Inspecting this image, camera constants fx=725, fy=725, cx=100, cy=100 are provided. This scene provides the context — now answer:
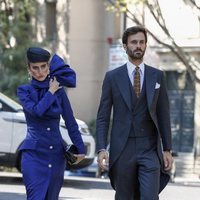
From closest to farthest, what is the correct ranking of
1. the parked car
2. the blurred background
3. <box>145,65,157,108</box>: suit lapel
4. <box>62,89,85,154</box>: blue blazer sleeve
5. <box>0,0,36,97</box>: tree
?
<box>145,65,157,108</box>: suit lapel → <box>62,89,85,154</box>: blue blazer sleeve → the parked car → <box>0,0,36,97</box>: tree → the blurred background

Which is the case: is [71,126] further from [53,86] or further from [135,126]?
[135,126]

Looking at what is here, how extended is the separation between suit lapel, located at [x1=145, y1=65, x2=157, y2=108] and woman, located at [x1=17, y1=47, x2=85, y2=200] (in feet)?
2.16

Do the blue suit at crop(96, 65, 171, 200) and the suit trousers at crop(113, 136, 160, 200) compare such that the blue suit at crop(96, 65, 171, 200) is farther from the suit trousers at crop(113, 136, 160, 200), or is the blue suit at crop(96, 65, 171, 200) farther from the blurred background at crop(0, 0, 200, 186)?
the blurred background at crop(0, 0, 200, 186)

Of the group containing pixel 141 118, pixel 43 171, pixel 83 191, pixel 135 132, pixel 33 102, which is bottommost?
pixel 83 191

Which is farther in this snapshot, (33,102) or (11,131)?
(11,131)

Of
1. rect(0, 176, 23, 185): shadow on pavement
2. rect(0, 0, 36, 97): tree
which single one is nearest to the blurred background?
rect(0, 0, 36, 97): tree

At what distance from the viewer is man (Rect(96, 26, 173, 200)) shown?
19.8 ft

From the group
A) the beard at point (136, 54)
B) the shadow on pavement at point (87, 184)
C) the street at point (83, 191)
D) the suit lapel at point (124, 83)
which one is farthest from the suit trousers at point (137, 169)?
the shadow on pavement at point (87, 184)

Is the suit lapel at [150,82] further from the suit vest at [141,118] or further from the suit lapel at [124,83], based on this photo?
the suit lapel at [124,83]

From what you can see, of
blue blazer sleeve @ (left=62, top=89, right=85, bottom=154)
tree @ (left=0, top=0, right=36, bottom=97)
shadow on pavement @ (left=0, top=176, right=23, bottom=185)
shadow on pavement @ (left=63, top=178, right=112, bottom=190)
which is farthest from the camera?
tree @ (left=0, top=0, right=36, bottom=97)

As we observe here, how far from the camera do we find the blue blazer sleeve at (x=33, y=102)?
19.5ft

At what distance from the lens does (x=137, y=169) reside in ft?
19.9

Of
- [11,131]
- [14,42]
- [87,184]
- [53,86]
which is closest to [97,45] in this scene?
[14,42]

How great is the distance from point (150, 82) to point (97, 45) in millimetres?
21366
